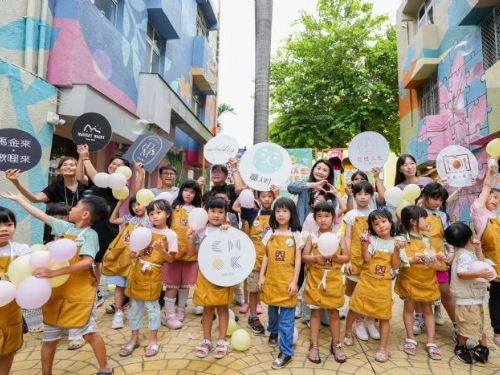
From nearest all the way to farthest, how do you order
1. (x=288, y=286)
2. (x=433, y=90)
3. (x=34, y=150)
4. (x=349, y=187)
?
1. (x=288, y=286)
2. (x=34, y=150)
3. (x=349, y=187)
4. (x=433, y=90)

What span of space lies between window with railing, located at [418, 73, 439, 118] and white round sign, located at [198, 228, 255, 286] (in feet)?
30.0

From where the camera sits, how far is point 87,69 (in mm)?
5695

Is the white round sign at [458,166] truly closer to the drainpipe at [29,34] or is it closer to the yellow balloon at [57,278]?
the yellow balloon at [57,278]

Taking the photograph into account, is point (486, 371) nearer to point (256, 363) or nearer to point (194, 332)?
point (256, 363)

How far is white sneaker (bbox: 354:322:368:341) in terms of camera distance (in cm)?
331

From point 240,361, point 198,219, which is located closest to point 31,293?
point 198,219

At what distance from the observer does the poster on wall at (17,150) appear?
2.96m

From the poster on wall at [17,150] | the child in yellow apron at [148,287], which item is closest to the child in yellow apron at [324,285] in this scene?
the child in yellow apron at [148,287]

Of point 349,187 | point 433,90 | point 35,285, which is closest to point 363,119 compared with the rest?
point 433,90

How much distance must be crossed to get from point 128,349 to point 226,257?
3.93 feet

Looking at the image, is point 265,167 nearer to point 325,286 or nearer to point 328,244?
point 328,244

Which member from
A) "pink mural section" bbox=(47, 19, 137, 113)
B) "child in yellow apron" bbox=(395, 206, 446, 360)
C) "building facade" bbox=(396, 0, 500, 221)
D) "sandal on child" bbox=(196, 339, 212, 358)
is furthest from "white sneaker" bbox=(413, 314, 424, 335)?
"pink mural section" bbox=(47, 19, 137, 113)

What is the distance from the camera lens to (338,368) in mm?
2729

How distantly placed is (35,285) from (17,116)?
357 cm
